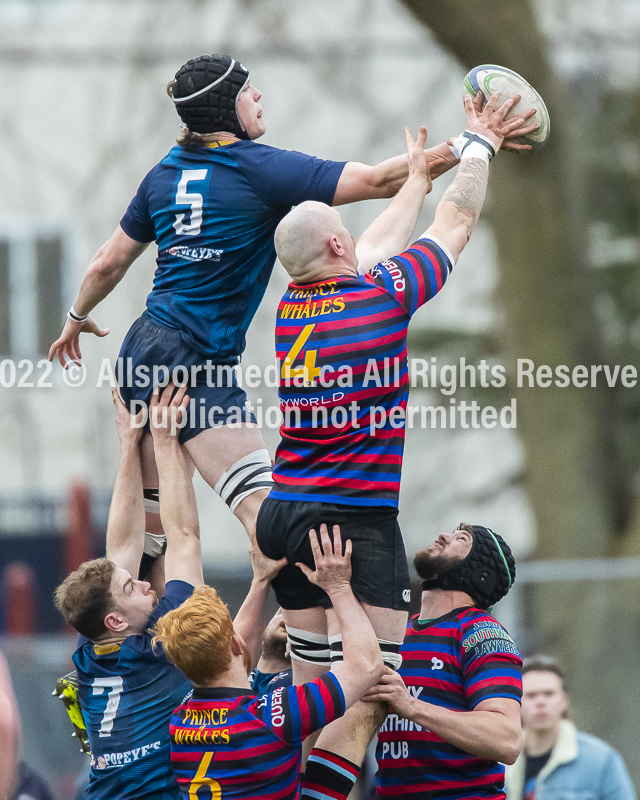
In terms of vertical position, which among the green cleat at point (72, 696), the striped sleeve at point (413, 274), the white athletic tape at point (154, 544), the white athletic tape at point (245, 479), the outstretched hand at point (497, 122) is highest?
the outstretched hand at point (497, 122)

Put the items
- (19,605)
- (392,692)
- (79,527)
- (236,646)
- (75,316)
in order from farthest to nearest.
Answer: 1. (79,527)
2. (19,605)
3. (75,316)
4. (392,692)
5. (236,646)

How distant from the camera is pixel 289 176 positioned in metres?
4.23

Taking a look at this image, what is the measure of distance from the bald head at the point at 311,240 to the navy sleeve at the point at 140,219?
0.93 meters

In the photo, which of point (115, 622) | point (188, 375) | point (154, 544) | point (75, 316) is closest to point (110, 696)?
point (115, 622)

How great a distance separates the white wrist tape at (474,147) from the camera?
4277mm

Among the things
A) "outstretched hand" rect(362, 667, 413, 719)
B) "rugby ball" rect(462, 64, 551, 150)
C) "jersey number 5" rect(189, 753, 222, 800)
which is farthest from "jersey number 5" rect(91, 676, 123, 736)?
"rugby ball" rect(462, 64, 551, 150)

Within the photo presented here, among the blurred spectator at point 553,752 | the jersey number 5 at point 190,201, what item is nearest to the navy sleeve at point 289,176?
the jersey number 5 at point 190,201

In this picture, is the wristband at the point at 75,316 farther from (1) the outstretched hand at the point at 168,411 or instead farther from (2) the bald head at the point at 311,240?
(2) the bald head at the point at 311,240

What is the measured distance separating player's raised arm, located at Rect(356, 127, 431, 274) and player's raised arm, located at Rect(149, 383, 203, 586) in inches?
38.3

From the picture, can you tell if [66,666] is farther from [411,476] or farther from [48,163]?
[48,163]

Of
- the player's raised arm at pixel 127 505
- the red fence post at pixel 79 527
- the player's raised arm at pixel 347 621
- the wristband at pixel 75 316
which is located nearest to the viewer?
the player's raised arm at pixel 347 621

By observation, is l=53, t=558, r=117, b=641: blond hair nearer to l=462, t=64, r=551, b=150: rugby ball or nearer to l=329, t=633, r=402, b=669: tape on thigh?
l=329, t=633, r=402, b=669: tape on thigh

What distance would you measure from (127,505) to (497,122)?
2319 millimetres

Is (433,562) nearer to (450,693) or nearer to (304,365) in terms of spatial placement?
(450,693)
